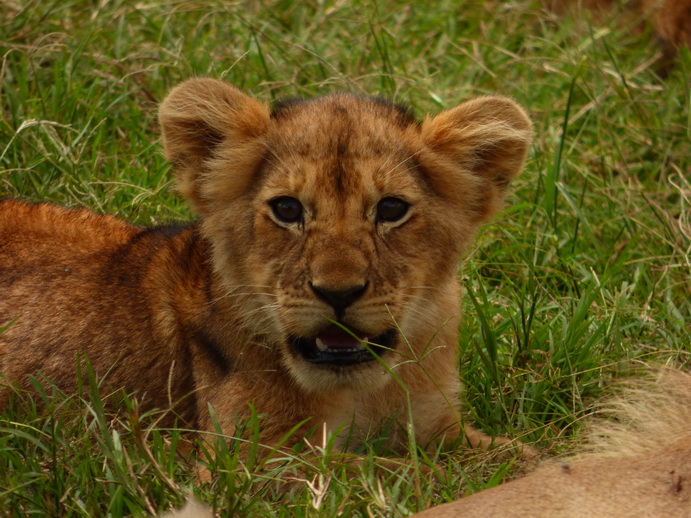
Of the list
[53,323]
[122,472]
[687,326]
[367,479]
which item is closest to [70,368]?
[53,323]

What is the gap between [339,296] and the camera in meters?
3.28

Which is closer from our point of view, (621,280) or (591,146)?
(621,280)

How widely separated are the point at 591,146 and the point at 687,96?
0.59 m

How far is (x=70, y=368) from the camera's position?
397 cm

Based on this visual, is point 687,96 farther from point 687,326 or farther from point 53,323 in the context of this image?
point 53,323

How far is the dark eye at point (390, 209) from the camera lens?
3545 millimetres

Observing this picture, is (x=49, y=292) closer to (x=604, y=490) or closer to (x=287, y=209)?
(x=287, y=209)

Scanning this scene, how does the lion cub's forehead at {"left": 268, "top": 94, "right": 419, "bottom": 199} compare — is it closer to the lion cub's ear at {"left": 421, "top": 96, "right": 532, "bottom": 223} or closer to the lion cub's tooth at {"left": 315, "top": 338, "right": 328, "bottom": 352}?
the lion cub's ear at {"left": 421, "top": 96, "right": 532, "bottom": 223}

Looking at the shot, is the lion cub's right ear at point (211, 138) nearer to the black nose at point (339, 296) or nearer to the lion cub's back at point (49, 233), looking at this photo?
the lion cub's back at point (49, 233)

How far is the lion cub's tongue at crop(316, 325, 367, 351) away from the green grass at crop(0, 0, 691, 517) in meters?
0.35

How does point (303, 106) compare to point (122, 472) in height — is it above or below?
above

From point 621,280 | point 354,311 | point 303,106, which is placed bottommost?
point 621,280

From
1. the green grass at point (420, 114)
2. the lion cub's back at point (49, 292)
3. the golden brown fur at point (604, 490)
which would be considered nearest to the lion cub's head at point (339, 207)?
the green grass at point (420, 114)

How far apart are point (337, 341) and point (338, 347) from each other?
22 mm
